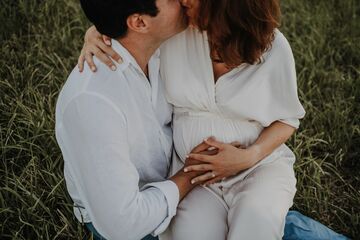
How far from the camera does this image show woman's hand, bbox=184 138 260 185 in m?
1.86

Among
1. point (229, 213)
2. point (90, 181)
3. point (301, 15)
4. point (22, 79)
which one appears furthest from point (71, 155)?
point (301, 15)

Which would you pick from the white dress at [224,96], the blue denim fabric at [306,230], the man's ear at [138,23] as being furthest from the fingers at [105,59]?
the blue denim fabric at [306,230]

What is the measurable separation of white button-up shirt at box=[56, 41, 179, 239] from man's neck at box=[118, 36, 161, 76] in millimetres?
36

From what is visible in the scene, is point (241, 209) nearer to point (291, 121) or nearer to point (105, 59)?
point (291, 121)

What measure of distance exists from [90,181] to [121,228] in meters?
0.18

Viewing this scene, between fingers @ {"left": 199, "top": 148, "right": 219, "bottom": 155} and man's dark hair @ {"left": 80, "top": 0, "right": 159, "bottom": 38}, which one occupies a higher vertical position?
man's dark hair @ {"left": 80, "top": 0, "right": 159, "bottom": 38}

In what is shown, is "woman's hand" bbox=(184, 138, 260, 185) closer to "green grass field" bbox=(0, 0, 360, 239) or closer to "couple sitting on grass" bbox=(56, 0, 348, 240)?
"couple sitting on grass" bbox=(56, 0, 348, 240)

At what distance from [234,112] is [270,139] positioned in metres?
0.17

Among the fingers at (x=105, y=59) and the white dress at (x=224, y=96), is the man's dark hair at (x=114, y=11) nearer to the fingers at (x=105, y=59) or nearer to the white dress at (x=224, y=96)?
the fingers at (x=105, y=59)

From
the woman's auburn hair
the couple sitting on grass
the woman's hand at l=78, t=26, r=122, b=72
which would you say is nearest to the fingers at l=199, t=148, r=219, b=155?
the couple sitting on grass

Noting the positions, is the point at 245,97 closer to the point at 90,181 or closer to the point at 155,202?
the point at 155,202

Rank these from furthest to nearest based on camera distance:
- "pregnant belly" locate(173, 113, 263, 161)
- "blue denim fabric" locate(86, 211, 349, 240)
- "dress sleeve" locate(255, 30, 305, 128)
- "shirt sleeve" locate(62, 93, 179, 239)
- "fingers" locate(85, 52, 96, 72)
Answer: "blue denim fabric" locate(86, 211, 349, 240)
"pregnant belly" locate(173, 113, 263, 161)
"dress sleeve" locate(255, 30, 305, 128)
"fingers" locate(85, 52, 96, 72)
"shirt sleeve" locate(62, 93, 179, 239)

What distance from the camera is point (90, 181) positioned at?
1604mm

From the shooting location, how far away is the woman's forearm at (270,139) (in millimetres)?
1938
